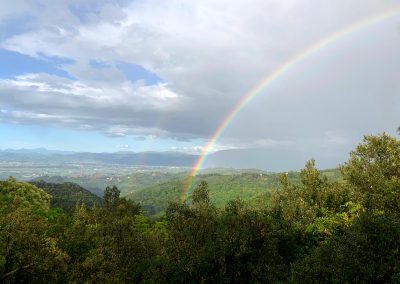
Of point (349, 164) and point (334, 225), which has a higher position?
point (349, 164)

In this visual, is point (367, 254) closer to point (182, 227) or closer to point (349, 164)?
point (182, 227)

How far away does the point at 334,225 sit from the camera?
186 feet

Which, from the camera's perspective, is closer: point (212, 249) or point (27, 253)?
point (27, 253)

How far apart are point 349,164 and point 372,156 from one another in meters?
4.70

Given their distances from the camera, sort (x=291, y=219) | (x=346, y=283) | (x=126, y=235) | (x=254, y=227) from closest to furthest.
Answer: (x=346, y=283)
(x=254, y=227)
(x=126, y=235)
(x=291, y=219)

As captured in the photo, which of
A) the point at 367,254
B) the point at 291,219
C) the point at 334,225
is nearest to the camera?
the point at 367,254

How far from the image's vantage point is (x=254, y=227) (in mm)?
39844

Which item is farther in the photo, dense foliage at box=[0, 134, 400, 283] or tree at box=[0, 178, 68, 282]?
tree at box=[0, 178, 68, 282]

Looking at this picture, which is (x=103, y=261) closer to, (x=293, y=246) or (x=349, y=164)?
(x=293, y=246)

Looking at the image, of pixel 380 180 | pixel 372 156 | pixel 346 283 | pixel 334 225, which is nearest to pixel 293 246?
pixel 334 225

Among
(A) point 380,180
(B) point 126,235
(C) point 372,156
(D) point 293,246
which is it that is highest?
(C) point 372,156

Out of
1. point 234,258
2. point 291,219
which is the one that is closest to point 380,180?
point 291,219

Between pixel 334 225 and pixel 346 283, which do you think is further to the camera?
pixel 334 225

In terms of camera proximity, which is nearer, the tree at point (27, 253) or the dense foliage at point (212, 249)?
the dense foliage at point (212, 249)
